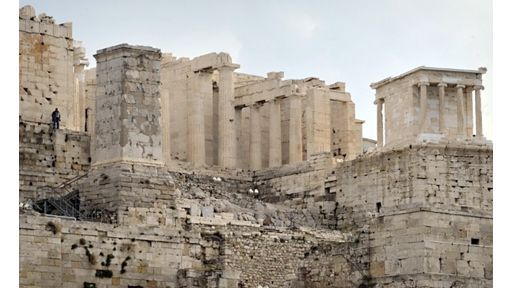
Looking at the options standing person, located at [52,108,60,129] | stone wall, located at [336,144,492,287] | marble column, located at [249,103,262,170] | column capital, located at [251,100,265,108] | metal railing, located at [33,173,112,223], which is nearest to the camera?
metal railing, located at [33,173,112,223]

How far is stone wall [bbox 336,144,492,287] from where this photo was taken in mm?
39469

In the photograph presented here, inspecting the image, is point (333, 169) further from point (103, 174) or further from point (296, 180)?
point (103, 174)

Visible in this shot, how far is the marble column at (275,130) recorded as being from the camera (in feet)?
167

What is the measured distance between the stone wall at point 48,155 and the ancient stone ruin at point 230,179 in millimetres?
38

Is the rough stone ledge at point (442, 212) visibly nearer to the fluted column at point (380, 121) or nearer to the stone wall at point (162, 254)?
the stone wall at point (162, 254)

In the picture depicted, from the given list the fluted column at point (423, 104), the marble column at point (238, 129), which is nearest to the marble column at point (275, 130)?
the marble column at point (238, 129)

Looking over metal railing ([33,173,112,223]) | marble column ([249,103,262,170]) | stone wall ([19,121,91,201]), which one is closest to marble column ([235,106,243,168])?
marble column ([249,103,262,170])

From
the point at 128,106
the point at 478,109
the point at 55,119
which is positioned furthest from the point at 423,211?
the point at 55,119

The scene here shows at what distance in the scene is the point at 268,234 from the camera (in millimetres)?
40781

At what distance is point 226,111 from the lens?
166ft

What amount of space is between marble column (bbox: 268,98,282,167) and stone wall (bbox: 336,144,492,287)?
455cm

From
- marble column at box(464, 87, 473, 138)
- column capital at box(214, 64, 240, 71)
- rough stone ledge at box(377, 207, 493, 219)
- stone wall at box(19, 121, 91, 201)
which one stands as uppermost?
column capital at box(214, 64, 240, 71)

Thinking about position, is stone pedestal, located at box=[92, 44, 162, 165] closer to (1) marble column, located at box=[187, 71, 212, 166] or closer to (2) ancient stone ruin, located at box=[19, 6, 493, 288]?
(2) ancient stone ruin, located at box=[19, 6, 493, 288]
